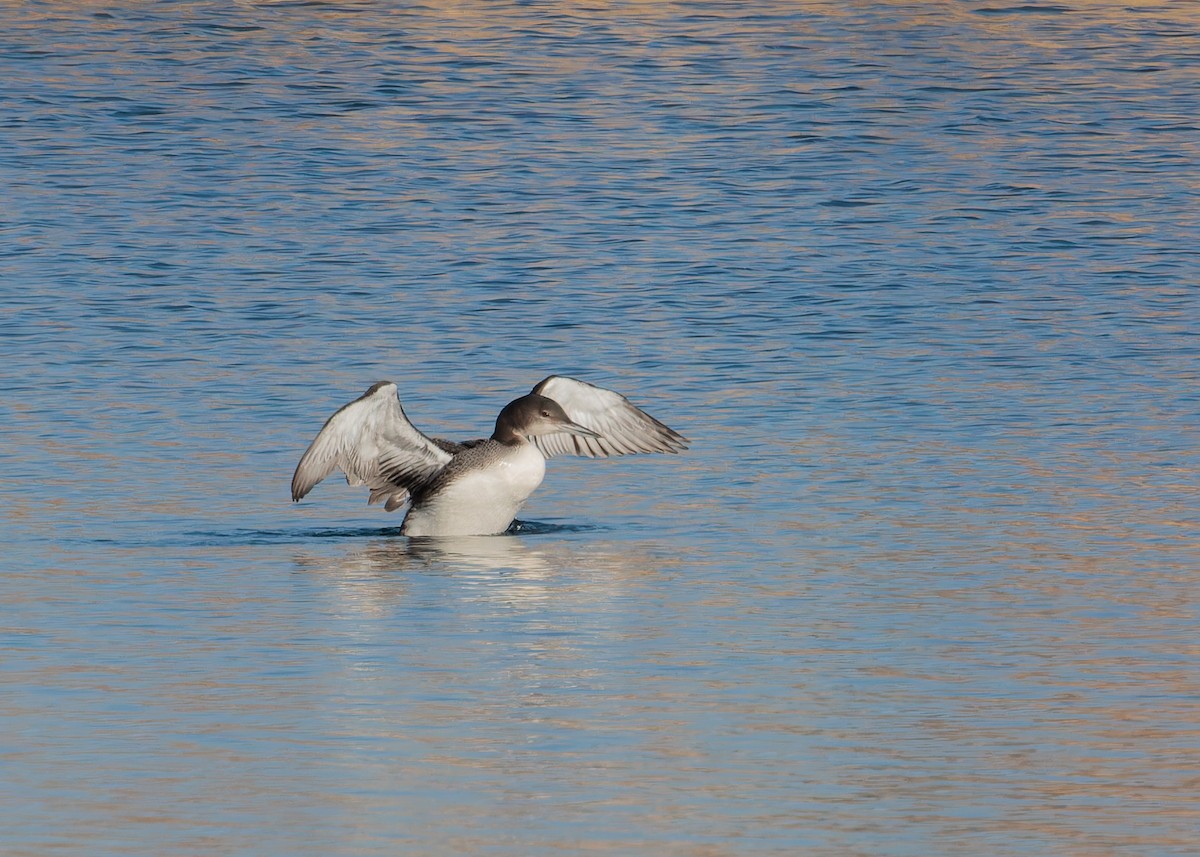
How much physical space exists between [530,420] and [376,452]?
34.1 inches

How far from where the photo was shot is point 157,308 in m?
18.8

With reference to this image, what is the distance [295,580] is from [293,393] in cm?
530

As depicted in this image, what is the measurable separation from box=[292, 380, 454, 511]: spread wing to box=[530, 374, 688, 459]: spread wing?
0.94m

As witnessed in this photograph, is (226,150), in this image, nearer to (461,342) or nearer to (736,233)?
(736,233)

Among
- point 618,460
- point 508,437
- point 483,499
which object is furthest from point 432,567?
point 618,460

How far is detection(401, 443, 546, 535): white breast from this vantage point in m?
12.4

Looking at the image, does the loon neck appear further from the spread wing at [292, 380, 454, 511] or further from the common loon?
the spread wing at [292, 380, 454, 511]

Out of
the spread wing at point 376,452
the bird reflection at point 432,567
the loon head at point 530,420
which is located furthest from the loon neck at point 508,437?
the bird reflection at point 432,567

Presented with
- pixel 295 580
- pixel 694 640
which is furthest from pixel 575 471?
pixel 694 640

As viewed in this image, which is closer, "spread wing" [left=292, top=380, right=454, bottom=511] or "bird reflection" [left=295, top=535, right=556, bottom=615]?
"bird reflection" [left=295, top=535, right=556, bottom=615]

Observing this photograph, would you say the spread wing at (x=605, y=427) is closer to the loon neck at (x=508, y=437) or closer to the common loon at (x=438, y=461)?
the common loon at (x=438, y=461)

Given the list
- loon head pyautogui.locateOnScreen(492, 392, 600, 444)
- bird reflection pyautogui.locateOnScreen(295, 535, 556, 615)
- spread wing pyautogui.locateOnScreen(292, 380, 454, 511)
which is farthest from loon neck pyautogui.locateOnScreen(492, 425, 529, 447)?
bird reflection pyautogui.locateOnScreen(295, 535, 556, 615)

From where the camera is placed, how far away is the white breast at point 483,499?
1236 centimetres

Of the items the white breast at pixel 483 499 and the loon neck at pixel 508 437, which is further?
the loon neck at pixel 508 437
